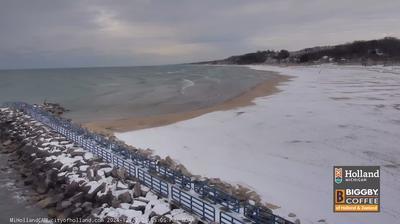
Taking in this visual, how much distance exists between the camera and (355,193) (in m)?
11.8

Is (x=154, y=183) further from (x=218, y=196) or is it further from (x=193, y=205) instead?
(x=218, y=196)

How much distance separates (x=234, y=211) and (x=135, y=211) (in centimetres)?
348

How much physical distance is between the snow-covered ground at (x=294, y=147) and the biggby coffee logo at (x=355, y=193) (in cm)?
35

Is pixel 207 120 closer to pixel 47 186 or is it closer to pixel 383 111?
pixel 383 111

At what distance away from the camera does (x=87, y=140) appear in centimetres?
2312

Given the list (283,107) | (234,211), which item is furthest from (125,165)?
(283,107)

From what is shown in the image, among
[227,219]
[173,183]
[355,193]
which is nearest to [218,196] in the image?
[227,219]

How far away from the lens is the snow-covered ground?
1452cm

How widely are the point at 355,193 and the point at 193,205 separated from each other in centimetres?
534

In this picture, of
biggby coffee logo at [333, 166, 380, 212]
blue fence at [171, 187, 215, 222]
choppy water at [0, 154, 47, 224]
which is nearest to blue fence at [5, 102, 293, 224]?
blue fence at [171, 187, 215, 222]

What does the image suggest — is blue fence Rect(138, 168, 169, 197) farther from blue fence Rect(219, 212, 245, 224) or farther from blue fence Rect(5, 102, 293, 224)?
blue fence Rect(219, 212, 245, 224)

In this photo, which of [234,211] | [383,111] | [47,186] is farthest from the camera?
[383,111]

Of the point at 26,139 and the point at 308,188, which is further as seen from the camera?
the point at 26,139

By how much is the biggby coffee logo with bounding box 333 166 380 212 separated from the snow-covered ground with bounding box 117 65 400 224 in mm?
348
